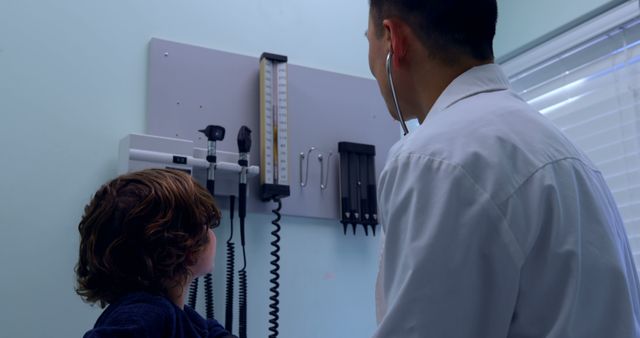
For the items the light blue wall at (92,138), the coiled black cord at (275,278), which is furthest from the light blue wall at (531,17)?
the coiled black cord at (275,278)

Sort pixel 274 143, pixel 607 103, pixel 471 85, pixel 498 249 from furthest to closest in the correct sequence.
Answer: pixel 607 103 < pixel 274 143 < pixel 471 85 < pixel 498 249

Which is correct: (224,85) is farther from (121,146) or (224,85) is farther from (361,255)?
(361,255)

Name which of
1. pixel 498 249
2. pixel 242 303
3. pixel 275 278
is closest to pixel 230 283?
pixel 242 303

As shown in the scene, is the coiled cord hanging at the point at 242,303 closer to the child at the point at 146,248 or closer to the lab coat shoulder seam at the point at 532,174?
the child at the point at 146,248

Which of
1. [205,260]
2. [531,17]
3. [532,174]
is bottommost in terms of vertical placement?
[205,260]

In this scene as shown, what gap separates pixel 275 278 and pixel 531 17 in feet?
4.36

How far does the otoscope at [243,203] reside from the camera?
1990 mm

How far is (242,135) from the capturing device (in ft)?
6.70

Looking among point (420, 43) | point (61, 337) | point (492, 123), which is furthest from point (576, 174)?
point (61, 337)

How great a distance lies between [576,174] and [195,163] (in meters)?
1.29

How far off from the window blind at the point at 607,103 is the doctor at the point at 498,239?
4.67 ft

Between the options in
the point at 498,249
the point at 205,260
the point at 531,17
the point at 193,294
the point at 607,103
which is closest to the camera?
the point at 498,249

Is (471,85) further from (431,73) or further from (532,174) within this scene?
(532,174)

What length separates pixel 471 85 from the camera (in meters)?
1.02
